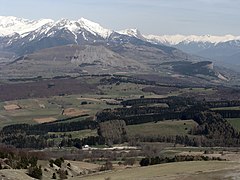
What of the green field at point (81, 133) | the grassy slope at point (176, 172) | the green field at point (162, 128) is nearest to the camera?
the grassy slope at point (176, 172)

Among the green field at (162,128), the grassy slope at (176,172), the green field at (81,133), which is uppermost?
the grassy slope at (176,172)

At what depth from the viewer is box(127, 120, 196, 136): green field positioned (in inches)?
7096

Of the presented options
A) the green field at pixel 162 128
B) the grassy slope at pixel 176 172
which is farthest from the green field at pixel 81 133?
the grassy slope at pixel 176 172

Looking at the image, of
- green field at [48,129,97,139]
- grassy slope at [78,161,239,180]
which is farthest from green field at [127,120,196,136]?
grassy slope at [78,161,239,180]

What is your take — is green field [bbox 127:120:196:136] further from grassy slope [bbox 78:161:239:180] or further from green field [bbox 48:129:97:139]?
grassy slope [bbox 78:161:239:180]

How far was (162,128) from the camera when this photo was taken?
185m

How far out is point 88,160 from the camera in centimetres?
13775

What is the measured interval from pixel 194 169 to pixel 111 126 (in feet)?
340

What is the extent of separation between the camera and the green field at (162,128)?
180 m

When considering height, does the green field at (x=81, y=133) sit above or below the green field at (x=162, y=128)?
below

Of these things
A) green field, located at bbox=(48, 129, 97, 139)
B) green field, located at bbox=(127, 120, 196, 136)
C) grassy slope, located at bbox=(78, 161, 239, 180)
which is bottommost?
green field, located at bbox=(48, 129, 97, 139)

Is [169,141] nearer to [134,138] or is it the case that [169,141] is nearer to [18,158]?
[134,138]

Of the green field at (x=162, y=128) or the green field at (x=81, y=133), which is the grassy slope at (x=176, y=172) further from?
the green field at (x=81, y=133)

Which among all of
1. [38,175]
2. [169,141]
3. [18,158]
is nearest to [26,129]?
[169,141]
